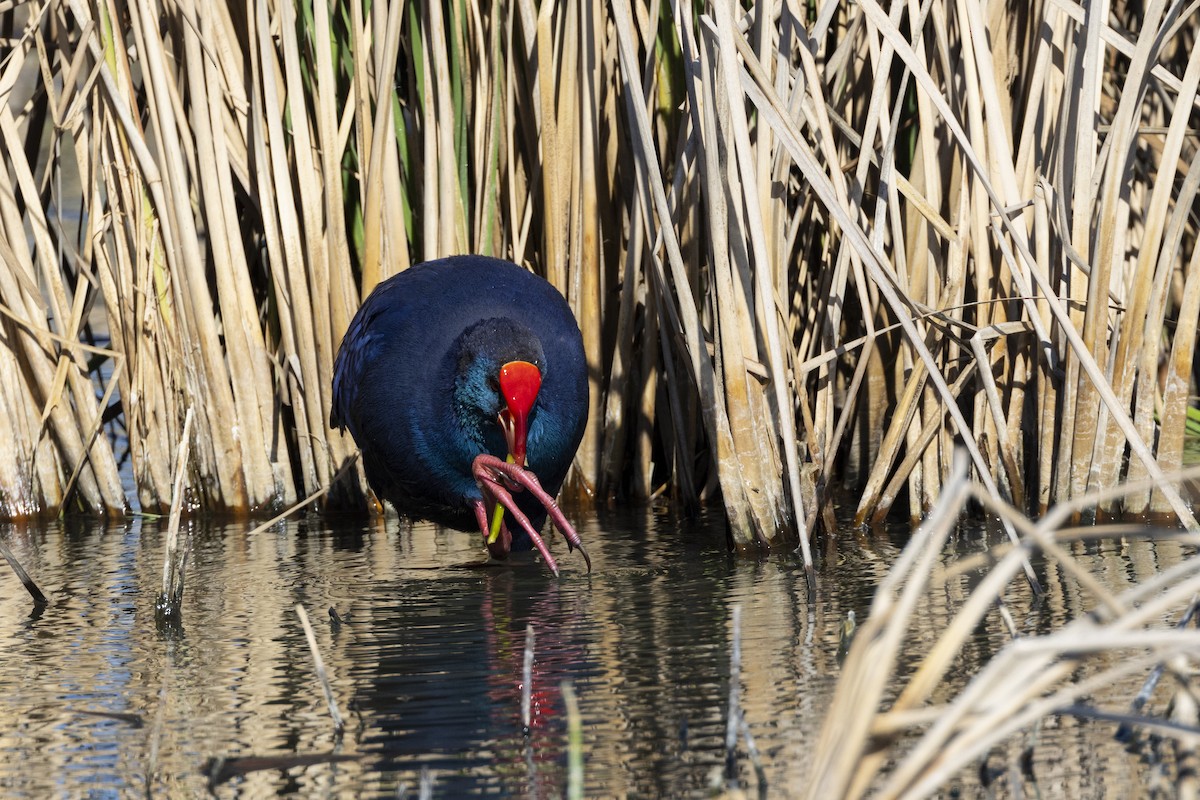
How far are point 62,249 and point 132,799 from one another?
3219 millimetres

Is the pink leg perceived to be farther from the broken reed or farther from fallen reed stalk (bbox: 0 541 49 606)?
fallen reed stalk (bbox: 0 541 49 606)

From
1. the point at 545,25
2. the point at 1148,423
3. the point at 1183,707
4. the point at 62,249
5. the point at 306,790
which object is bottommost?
the point at 306,790

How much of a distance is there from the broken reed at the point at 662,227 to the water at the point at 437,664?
0.35 metres

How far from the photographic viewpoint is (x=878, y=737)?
5.09 ft

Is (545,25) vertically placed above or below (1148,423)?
above

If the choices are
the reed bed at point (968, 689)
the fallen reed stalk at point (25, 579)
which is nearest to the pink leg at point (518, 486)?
the fallen reed stalk at point (25, 579)

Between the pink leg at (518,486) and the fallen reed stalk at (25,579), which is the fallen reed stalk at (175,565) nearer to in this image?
A: the fallen reed stalk at (25,579)

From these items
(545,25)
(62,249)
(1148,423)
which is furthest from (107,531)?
(1148,423)

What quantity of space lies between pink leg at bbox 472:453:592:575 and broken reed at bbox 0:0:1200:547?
0.48m

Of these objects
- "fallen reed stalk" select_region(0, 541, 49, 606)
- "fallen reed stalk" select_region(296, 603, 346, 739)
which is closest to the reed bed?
"fallen reed stalk" select_region(296, 603, 346, 739)

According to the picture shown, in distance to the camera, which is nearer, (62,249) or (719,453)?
(719,453)

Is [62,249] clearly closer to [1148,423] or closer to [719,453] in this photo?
[719,453]

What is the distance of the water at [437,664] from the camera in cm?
229

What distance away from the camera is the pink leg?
3.67 m
